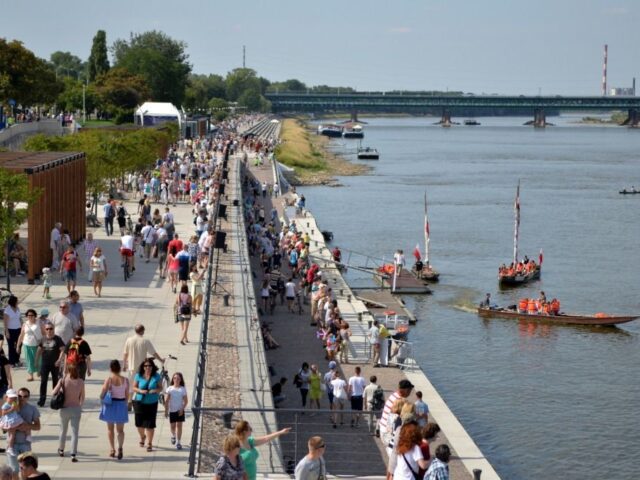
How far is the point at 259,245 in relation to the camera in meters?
43.6

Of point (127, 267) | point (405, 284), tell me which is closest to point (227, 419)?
point (127, 267)

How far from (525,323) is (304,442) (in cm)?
2240

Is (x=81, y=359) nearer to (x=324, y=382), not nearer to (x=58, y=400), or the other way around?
(x=58, y=400)

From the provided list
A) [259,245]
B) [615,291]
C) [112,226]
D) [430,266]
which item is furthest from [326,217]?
[112,226]

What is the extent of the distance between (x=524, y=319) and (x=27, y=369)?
26.3m

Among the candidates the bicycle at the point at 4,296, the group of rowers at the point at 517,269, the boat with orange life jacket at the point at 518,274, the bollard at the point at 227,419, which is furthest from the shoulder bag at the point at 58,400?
the group of rowers at the point at 517,269

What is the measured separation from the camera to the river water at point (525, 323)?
28000mm

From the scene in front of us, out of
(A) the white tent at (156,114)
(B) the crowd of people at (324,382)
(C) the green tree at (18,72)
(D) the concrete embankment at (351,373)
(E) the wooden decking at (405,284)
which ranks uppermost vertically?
(C) the green tree at (18,72)

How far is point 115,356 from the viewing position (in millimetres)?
20188

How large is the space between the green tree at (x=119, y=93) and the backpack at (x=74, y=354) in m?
92.8

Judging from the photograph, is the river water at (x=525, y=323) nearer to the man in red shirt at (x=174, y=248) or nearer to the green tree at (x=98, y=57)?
the man in red shirt at (x=174, y=248)

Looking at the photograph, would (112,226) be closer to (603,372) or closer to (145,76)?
(603,372)

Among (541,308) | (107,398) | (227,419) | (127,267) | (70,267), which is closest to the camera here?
(107,398)

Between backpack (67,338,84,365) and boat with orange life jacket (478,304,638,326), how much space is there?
91.0 ft
